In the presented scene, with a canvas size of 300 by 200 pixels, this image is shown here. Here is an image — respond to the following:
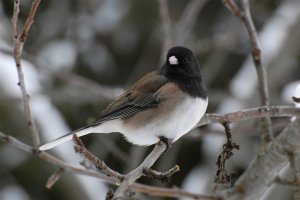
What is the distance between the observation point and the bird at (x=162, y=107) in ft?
7.39

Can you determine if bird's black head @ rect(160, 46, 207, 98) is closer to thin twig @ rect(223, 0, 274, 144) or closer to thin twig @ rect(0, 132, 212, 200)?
thin twig @ rect(223, 0, 274, 144)

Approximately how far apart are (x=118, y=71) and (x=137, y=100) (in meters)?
2.81

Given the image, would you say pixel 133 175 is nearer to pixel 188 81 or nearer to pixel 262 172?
pixel 262 172

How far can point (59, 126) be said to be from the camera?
4.08 metres

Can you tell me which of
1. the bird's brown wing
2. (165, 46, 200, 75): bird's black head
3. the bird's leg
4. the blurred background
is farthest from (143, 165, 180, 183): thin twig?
the blurred background

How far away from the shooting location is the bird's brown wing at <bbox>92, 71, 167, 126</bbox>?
246 centimetres

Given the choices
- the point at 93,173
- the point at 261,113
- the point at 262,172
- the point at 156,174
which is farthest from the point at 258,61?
the point at 93,173

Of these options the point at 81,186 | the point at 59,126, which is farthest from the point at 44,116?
the point at 81,186

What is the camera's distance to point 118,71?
530 cm

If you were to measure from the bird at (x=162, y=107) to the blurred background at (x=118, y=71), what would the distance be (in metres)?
0.73

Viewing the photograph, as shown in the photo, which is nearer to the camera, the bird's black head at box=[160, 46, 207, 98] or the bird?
the bird

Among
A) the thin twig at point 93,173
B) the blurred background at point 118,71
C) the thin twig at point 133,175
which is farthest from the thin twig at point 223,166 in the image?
the blurred background at point 118,71

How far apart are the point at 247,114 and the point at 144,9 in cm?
376

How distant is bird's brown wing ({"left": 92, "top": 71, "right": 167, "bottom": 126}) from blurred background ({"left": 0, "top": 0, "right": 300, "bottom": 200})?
719mm
